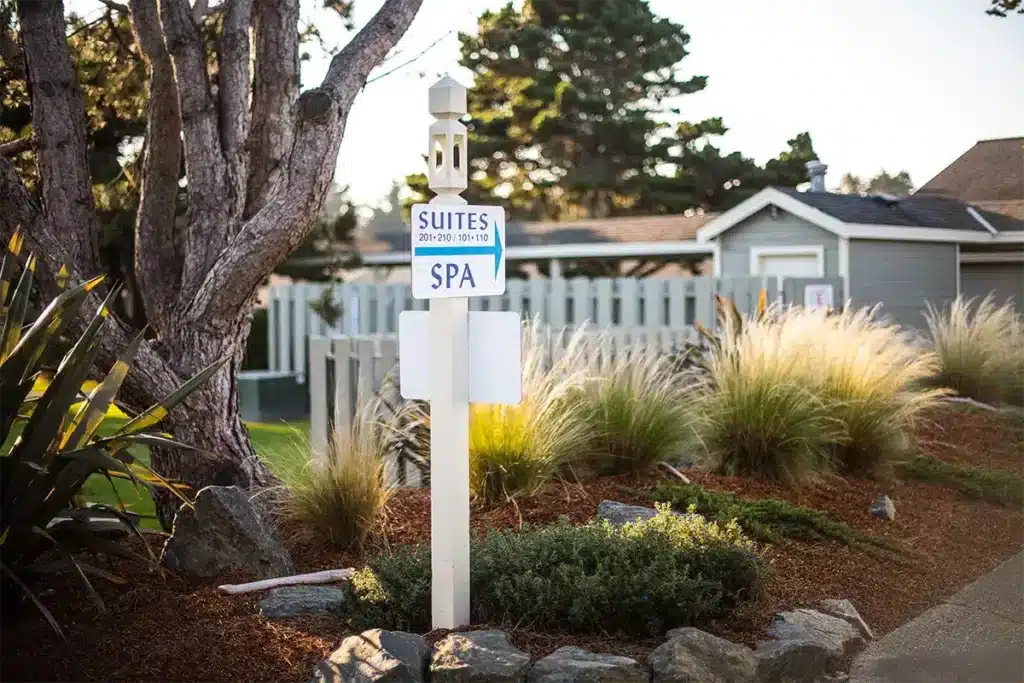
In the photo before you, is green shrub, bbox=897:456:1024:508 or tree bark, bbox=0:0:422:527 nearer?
tree bark, bbox=0:0:422:527

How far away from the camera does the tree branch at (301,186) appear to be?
20.8 feet

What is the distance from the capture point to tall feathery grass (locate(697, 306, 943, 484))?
291 inches

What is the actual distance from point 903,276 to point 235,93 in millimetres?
13589

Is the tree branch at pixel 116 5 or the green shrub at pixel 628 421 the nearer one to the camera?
the green shrub at pixel 628 421

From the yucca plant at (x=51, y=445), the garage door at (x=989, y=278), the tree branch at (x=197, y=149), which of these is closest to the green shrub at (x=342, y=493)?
the yucca plant at (x=51, y=445)

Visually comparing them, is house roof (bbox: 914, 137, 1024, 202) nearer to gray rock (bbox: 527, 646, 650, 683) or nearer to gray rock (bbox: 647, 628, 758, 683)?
gray rock (bbox: 647, 628, 758, 683)

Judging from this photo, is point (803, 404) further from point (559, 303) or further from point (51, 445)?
point (559, 303)

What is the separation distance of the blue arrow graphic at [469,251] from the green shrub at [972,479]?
186 inches

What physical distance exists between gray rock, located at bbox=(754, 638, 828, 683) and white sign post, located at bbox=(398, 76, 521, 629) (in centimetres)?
111

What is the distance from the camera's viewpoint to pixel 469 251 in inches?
173

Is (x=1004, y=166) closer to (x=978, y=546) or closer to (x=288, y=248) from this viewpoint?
(x=978, y=546)

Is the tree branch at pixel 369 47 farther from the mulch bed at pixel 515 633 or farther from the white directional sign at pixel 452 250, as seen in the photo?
the white directional sign at pixel 452 250

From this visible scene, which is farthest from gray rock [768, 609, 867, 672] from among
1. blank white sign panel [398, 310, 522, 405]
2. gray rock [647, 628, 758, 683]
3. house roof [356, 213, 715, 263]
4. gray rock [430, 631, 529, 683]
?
house roof [356, 213, 715, 263]

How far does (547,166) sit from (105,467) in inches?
1096
